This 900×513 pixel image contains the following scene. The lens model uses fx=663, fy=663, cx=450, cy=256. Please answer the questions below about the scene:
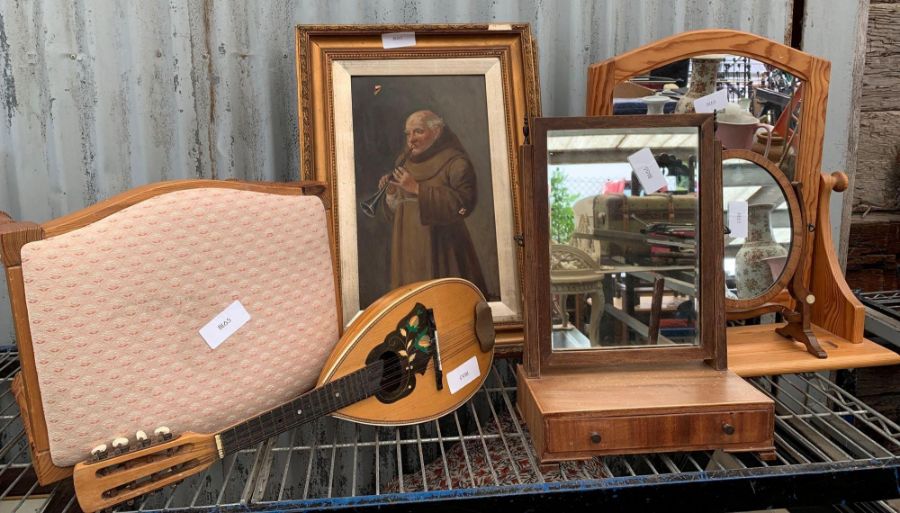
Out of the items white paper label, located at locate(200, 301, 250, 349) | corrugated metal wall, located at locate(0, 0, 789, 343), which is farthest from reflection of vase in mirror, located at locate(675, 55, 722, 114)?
white paper label, located at locate(200, 301, 250, 349)

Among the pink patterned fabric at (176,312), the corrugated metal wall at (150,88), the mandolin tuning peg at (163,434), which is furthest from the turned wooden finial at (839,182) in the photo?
the mandolin tuning peg at (163,434)

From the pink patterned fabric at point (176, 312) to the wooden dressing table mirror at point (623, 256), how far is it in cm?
38

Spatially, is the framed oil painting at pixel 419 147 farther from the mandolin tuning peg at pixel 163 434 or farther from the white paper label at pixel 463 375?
the mandolin tuning peg at pixel 163 434

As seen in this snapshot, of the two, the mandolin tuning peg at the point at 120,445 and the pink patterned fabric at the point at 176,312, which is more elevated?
the pink patterned fabric at the point at 176,312

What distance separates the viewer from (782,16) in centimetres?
166

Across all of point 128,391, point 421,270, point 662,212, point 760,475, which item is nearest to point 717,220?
Result: point 662,212

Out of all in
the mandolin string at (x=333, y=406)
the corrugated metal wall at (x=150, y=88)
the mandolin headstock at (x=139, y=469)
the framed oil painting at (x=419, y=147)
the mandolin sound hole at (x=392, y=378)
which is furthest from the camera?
the corrugated metal wall at (x=150, y=88)

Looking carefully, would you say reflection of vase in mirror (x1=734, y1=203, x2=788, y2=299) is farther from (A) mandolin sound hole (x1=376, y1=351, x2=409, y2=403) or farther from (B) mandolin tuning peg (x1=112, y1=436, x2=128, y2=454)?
(B) mandolin tuning peg (x1=112, y1=436, x2=128, y2=454)

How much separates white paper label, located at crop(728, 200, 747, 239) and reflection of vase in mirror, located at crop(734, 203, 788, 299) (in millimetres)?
11

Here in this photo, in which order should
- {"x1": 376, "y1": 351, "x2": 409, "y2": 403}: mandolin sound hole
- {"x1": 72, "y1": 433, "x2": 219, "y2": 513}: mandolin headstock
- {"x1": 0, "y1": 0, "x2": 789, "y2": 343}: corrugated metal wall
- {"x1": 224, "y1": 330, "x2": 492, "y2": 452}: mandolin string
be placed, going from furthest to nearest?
{"x1": 0, "y1": 0, "x2": 789, "y2": 343}: corrugated metal wall
{"x1": 376, "y1": 351, "x2": 409, "y2": 403}: mandolin sound hole
{"x1": 224, "y1": 330, "x2": 492, "y2": 452}: mandolin string
{"x1": 72, "y1": 433, "x2": 219, "y2": 513}: mandolin headstock

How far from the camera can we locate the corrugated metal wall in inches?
58.0

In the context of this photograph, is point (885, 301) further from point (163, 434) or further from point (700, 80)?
point (163, 434)

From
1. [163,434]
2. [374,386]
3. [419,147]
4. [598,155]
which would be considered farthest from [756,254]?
[163,434]

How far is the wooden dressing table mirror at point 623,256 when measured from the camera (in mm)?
1172
